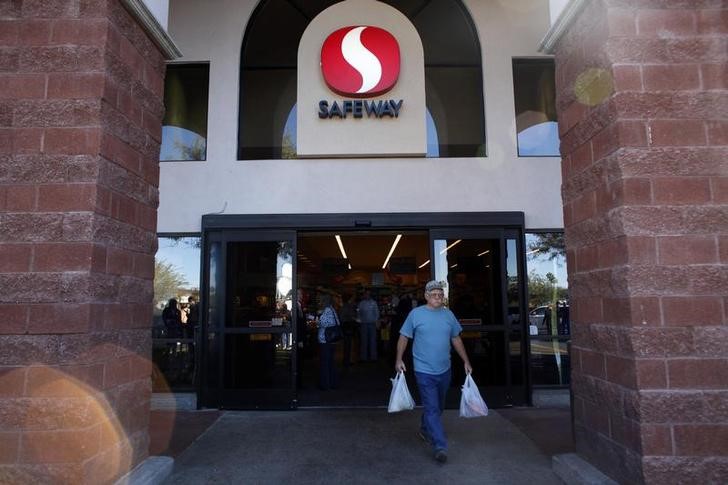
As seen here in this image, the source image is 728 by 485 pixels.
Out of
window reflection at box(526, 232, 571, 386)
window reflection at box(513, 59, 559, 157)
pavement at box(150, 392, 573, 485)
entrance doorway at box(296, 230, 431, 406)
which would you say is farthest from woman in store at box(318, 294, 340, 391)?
window reflection at box(513, 59, 559, 157)

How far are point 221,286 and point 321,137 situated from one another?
2799 millimetres

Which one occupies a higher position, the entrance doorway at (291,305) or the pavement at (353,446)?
the entrance doorway at (291,305)

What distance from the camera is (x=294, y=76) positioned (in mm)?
8711

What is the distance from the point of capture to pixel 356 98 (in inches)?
325

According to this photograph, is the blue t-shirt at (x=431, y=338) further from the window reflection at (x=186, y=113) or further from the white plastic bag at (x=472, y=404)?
the window reflection at (x=186, y=113)

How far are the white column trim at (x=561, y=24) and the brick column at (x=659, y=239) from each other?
6.6 inches

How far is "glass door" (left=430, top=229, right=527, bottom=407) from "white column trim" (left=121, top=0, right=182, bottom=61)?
14.5ft

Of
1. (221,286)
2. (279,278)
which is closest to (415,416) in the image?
(279,278)

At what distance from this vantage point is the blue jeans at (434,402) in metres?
5.31

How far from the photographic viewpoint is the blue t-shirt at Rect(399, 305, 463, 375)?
17.9 ft

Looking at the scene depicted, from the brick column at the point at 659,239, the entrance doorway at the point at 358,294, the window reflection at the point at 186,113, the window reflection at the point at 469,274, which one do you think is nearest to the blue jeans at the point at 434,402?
the brick column at the point at 659,239

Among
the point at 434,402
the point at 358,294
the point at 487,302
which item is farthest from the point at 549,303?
the point at 358,294

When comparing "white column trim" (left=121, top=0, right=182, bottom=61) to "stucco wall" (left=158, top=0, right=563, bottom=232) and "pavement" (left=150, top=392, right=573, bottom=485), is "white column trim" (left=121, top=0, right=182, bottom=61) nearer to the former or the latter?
"stucco wall" (left=158, top=0, right=563, bottom=232)

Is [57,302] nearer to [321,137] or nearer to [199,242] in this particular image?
[199,242]
